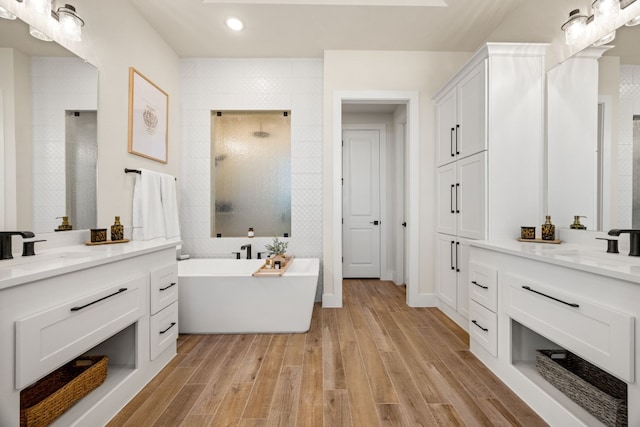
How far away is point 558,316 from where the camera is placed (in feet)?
4.50

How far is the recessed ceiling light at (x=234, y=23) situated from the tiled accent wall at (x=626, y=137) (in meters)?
2.79

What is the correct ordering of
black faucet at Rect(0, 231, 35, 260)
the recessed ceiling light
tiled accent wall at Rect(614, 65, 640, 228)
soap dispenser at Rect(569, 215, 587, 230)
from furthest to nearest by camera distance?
the recessed ceiling light
soap dispenser at Rect(569, 215, 587, 230)
tiled accent wall at Rect(614, 65, 640, 228)
black faucet at Rect(0, 231, 35, 260)

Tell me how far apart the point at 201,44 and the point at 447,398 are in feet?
12.0

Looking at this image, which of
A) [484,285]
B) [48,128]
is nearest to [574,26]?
[484,285]

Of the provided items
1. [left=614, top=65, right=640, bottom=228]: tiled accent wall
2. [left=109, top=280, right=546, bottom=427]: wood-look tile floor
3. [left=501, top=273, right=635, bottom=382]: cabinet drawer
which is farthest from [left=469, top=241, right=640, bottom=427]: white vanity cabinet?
Answer: [left=614, top=65, right=640, bottom=228]: tiled accent wall

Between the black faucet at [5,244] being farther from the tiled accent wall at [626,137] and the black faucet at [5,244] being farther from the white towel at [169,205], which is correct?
the tiled accent wall at [626,137]

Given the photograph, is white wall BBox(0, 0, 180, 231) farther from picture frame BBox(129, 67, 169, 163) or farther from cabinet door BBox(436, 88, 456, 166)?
cabinet door BBox(436, 88, 456, 166)

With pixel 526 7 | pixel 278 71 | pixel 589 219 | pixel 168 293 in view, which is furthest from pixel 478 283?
pixel 278 71

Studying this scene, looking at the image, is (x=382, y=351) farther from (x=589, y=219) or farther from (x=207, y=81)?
(x=207, y=81)

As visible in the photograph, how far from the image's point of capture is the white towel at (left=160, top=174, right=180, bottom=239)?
2.84m

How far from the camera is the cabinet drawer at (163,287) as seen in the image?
1.85 metres

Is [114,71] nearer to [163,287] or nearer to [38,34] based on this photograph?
[38,34]

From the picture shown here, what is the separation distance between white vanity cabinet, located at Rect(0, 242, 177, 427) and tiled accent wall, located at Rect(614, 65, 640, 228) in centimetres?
266

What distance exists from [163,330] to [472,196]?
250cm
